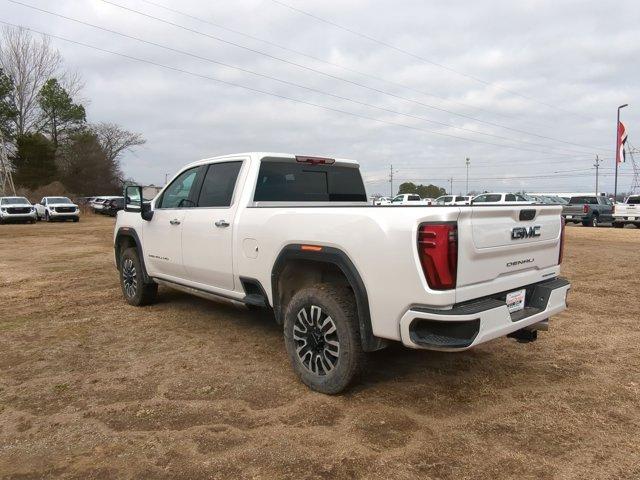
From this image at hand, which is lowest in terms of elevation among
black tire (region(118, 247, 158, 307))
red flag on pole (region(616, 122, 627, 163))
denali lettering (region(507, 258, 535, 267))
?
black tire (region(118, 247, 158, 307))

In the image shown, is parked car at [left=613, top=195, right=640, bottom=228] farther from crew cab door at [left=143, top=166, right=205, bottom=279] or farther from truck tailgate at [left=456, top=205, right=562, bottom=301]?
crew cab door at [left=143, top=166, right=205, bottom=279]

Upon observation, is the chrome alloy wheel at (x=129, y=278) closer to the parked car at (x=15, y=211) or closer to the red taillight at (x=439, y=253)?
the red taillight at (x=439, y=253)

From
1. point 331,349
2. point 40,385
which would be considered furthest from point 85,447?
point 331,349

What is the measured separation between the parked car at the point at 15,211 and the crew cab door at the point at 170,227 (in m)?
27.8

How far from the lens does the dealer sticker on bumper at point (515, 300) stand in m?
3.55

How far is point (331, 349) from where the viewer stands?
372 centimetres

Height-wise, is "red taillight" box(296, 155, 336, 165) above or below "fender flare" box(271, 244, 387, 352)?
above

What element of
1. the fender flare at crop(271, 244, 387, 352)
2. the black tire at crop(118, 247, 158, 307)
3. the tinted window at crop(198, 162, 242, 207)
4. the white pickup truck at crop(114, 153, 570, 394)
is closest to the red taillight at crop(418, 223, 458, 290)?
the white pickup truck at crop(114, 153, 570, 394)

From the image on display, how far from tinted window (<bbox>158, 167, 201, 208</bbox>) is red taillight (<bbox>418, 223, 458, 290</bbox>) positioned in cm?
321

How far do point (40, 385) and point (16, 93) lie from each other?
5525cm

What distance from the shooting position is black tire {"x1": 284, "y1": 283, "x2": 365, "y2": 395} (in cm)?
355

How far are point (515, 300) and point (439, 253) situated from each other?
1.00m

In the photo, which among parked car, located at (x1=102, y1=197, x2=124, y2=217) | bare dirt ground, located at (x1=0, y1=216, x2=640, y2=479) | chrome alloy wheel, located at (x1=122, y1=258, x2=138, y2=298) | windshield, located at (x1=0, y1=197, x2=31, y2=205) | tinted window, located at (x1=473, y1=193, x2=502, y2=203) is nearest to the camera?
bare dirt ground, located at (x1=0, y1=216, x2=640, y2=479)

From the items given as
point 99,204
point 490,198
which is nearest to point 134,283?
point 490,198
